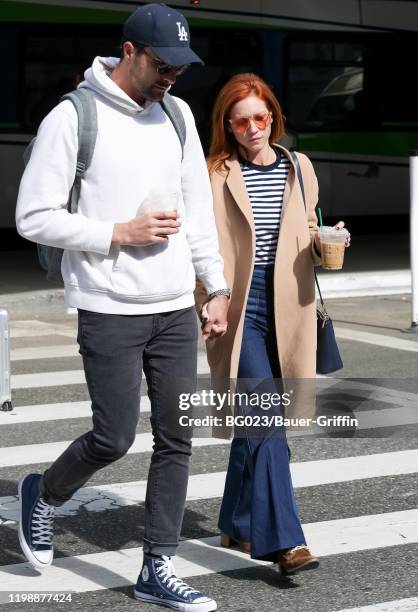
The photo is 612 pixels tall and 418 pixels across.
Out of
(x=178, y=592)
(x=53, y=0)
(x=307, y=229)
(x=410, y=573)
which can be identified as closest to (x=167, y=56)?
(x=307, y=229)

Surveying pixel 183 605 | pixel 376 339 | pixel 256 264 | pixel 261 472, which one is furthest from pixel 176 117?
pixel 376 339

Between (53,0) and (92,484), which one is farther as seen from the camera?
(53,0)

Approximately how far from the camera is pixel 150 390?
14.2 feet

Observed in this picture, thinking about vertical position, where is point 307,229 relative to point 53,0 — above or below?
→ below

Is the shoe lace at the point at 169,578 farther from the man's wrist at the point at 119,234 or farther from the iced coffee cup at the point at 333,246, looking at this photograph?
the iced coffee cup at the point at 333,246

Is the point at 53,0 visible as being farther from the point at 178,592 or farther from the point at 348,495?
the point at 178,592

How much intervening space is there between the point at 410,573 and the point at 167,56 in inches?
81.1

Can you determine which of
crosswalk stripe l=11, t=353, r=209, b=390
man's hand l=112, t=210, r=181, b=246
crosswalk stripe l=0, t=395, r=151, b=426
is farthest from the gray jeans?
crosswalk stripe l=11, t=353, r=209, b=390

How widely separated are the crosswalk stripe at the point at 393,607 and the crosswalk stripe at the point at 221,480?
58.7 inches

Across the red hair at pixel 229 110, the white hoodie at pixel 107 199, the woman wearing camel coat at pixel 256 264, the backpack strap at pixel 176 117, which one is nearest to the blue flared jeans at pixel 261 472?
the woman wearing camel coat at pixel 256 264

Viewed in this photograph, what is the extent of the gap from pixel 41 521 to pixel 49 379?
4.19 m

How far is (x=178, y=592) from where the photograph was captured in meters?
4.27

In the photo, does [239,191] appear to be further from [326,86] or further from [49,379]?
[326,86]

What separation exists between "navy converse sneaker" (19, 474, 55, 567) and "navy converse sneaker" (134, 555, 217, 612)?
43cm
